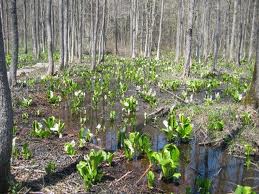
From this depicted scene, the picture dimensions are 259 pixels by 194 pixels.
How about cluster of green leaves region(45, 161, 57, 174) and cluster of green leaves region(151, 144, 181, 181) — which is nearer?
cluster of green leaves region(45, 161, 57, 174)

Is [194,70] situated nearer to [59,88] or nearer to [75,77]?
[75,77]

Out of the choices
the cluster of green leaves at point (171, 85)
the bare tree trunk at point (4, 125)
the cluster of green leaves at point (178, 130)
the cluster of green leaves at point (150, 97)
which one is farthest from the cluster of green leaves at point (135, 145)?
the cluster of green leaves at point (171, 85)

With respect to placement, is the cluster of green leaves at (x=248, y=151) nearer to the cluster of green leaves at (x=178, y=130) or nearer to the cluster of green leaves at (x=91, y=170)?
the cluster of green leaves at (x=178, y=130)

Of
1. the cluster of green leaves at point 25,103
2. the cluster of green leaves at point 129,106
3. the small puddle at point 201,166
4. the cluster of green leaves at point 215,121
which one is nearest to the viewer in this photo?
the small puddle at point 201,166

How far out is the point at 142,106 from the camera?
1170cm

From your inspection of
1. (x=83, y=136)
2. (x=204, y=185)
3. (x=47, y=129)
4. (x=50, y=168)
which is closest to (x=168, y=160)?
(x=204, y=185)

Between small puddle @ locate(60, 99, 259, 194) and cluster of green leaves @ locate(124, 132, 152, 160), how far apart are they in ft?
0.59

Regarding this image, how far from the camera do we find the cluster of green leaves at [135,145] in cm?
655

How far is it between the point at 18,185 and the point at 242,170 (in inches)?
160

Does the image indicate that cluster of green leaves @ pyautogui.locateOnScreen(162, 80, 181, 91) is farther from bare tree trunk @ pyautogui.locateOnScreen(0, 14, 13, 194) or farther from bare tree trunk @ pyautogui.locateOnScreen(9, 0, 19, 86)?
bare tree trunk @ pyautogui.locateOnScreen(0, 14, 13, 194)

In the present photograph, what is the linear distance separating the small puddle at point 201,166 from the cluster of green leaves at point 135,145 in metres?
0.18

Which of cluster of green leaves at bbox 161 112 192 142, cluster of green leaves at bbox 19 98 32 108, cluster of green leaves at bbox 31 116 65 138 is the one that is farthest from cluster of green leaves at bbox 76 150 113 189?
cluster of green leaves at bbox 19 98 32 108

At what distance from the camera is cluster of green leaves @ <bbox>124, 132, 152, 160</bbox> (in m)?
6.55

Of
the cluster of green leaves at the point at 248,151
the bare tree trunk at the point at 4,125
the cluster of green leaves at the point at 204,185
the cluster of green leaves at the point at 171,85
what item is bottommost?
the cluster of green leaves at the point at 171,85
